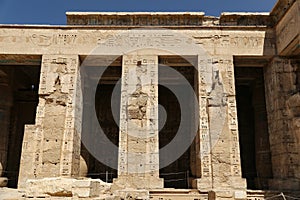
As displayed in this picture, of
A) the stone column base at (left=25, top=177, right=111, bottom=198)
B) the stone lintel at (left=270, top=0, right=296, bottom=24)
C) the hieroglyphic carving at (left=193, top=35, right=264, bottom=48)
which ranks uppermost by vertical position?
the stone lintel at (left=270, top=0, right=296, bottom=24)

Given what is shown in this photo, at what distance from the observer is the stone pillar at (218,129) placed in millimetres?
9125

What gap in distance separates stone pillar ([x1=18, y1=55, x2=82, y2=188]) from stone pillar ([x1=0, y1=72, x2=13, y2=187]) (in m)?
2.40

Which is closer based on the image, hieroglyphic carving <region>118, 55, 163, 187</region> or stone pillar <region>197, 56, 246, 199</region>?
stone pillar <region>197, 56, 246, 199</region>

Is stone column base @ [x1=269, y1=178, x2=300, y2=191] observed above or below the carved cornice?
below

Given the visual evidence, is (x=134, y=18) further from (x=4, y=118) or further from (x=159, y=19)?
(x=4, y=118)

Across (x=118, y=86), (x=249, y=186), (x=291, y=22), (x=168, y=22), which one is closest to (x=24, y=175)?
(x=118, y=86)

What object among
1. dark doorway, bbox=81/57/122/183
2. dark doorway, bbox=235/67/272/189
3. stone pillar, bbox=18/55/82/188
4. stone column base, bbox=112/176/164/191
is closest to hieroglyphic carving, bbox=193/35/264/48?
dark doorway, bbox=235/67/272/189

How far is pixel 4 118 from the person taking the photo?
11.8 metres

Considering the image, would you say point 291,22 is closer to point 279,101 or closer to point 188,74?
point 279,101

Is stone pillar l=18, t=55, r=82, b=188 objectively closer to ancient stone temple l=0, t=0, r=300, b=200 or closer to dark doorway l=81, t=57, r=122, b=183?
ancient stone temple l=0, t=0, r=300, b=200

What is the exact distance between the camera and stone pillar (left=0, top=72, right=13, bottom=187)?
11.5m

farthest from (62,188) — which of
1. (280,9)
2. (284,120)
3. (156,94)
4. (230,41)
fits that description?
(280,9)

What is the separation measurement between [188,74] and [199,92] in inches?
94.0

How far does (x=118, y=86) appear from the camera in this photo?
13.6 meters
